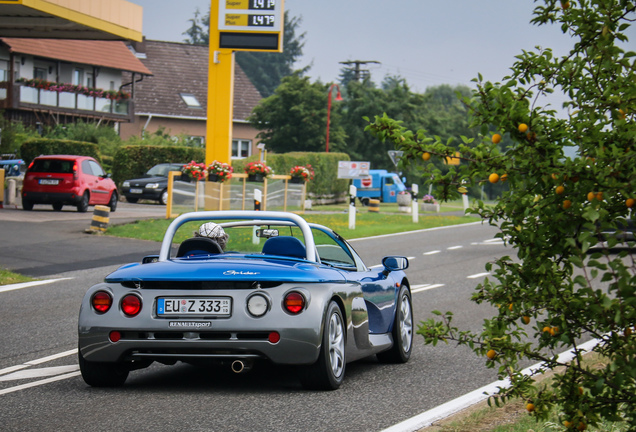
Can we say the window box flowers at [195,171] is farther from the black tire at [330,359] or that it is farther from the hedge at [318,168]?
the black tire at [330,359]

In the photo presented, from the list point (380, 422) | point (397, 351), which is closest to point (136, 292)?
point (380, 422)

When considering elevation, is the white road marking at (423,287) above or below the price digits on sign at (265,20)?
below

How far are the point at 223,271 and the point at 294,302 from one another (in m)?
0.51

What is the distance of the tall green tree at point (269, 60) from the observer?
126m

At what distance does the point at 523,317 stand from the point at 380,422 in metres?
1.99

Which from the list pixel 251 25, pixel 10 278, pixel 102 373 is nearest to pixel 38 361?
pixel 102 373

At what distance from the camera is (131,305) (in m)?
6.82

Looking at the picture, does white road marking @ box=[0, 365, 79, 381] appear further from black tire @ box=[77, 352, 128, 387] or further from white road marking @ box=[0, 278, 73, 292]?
white road marking @ box=[0, 278, 73, 292]

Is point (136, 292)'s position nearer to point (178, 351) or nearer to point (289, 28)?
point (178, 351)

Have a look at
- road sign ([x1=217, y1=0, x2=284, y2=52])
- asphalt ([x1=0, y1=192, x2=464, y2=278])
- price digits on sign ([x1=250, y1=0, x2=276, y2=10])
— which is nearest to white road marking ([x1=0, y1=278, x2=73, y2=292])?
asphalt ([x1=0, y1=192, x2=464, y2=278])

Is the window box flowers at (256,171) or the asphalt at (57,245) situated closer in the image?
the asphalt at (57,245)

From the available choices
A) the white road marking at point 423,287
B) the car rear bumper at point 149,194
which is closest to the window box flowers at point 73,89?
the car rear bumper at point 149,194

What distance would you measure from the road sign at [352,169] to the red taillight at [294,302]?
32.3 meters

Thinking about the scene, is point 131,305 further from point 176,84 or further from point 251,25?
point 176,84
